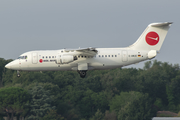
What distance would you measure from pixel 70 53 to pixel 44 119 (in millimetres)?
47887

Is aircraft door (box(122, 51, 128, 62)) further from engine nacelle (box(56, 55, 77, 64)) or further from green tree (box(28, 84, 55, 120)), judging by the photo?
green tree (box(28, 84, 55, 120))

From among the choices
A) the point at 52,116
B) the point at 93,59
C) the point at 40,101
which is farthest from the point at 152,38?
the point at 40,101

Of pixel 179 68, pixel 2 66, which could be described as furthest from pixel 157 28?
pixel 179 68

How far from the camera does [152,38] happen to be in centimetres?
5109

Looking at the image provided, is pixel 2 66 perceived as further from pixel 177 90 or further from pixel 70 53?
pixel 70 53

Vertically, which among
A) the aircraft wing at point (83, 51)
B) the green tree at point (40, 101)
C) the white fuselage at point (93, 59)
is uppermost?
the aircraft wing at point (83, 51)

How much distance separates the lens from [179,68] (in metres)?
136

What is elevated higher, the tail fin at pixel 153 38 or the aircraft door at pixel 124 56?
the tail fin at pixel 153 38

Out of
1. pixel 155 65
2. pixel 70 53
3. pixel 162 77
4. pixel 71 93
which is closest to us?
pixel 70 53

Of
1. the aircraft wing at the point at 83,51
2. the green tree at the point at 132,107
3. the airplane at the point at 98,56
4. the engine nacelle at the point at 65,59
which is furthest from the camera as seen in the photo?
the green tree at the point at 132,107

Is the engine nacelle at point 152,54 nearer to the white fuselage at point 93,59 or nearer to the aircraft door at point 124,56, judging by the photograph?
the white fuselage at point 93,59

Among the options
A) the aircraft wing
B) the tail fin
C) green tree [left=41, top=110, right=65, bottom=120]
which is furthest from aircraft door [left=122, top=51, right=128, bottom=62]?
green tree [left=41, top=110, right=65, bottom=120]

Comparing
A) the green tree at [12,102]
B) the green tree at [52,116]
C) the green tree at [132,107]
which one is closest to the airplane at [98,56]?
the green tree at [52,116]

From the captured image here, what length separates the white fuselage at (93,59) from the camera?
49781 mm
